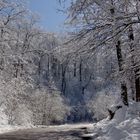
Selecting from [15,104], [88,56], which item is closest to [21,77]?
[15,104]

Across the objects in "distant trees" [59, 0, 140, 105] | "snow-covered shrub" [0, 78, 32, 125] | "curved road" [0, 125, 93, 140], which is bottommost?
"curved road" [0, 125, 93, 140]

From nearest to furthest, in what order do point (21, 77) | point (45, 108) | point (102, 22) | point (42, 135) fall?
point (102, 22)
point (42, 135)
point (21, 77)
point (45, 108)

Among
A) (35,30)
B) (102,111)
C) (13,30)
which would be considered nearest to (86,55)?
(13,30)

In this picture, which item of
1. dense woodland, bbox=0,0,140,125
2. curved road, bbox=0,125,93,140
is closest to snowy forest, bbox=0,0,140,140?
dense woodland, bbox=0,0,140,125

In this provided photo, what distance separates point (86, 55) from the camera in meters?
10.7

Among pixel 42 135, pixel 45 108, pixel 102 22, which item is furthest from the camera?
pixel 45 108

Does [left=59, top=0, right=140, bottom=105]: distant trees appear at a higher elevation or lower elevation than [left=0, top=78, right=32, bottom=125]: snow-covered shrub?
higher

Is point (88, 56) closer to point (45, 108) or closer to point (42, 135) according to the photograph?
point (42, 135)

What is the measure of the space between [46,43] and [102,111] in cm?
4170

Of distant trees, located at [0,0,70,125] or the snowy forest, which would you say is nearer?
the snowy forest

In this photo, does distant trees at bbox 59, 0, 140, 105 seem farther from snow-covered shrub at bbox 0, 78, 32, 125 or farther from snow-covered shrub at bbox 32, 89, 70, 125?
snow-covered shrub at bbox 32, 89, 70, 125

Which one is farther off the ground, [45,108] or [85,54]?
[85,54]

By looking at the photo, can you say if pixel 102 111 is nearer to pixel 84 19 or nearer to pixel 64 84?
pixel 64 84

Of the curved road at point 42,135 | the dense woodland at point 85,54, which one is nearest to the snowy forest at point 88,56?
the dense woodland at point 85,54
